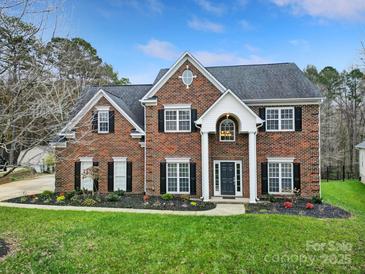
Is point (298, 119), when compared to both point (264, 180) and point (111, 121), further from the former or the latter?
point (111, 121)

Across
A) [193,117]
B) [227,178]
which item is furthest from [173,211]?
[193,117]

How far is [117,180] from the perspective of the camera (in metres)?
16.5

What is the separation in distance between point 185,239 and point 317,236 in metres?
4.30

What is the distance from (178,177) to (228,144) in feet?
11.9

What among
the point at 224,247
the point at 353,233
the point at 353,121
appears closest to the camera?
the point at 224,247

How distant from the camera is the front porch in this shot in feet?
47.6

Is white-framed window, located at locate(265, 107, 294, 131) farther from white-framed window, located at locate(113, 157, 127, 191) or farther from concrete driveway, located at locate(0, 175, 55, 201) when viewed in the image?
concrete driveway, located at locate(0, 175, 55, 201)

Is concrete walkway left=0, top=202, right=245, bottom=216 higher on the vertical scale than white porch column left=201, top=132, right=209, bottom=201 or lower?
lower

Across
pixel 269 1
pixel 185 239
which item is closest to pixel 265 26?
pixel 269 1

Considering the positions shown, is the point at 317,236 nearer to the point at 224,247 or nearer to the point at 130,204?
the point at 224,247

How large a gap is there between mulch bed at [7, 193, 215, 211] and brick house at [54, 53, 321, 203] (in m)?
1.14

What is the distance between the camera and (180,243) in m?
7.64

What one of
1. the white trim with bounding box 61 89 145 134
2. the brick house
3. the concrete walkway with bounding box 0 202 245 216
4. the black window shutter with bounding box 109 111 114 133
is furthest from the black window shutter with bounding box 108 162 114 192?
the concrete walkway with bounding box 0 202 245 216

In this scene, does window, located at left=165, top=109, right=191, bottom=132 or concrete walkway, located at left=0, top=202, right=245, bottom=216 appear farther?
window, located at left=165, top=109, right=191, bottom=132
